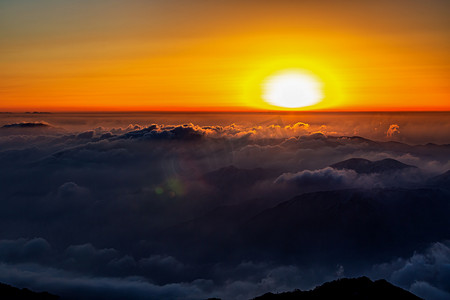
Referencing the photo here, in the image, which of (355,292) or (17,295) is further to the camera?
(17,295)

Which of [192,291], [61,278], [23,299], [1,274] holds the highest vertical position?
[23,299]

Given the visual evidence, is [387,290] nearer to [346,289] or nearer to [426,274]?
[346,289]

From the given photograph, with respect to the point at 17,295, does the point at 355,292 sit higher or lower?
higher

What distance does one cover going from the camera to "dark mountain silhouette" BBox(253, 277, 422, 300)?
206ft

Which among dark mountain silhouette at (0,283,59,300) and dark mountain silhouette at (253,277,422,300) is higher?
dark mountain silhouette at (253,277,422,300)

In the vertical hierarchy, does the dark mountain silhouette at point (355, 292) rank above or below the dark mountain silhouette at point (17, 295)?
above

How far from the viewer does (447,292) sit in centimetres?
16262

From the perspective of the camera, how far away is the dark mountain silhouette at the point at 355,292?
62.8m

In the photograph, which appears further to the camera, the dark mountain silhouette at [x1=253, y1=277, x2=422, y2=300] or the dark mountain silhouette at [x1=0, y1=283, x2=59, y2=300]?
the dark mountain silhouette at [x1=0, y1=283, x2=59, y2=300]

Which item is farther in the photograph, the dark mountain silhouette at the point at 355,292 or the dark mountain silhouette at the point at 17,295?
the dark mountain silhouette at the point at 17,295

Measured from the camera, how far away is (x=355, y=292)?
6412 cm

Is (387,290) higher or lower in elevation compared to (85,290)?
higher

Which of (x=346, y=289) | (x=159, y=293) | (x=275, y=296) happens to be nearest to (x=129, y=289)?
(x=159, y=293)

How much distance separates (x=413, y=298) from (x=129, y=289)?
15194 centimetres
